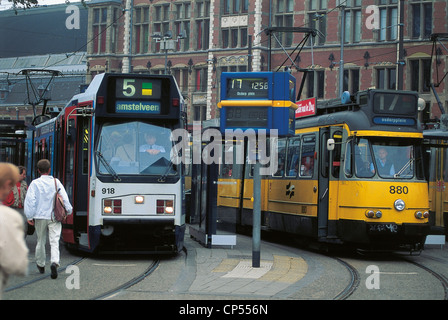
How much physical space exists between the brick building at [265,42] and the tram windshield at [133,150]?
32863mm

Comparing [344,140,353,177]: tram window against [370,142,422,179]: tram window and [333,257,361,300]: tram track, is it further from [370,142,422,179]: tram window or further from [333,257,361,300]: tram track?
[333,257,361,300]: tram track

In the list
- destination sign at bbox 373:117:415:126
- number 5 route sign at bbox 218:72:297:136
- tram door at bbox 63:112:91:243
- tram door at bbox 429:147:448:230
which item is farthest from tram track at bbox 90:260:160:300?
tram door at bbox 429:147:448:230

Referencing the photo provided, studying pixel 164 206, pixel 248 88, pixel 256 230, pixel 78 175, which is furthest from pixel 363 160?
pixel 78 175

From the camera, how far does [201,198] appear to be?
17.6m

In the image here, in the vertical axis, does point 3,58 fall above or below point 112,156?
above

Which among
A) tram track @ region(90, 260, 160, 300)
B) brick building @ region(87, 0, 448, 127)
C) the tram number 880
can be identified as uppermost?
brick building @ region(87, 0, 448, 127)

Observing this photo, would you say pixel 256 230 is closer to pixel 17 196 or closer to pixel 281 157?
pixel 17 196

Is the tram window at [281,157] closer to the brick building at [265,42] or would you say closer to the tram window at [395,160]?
the tram window at [395,160]

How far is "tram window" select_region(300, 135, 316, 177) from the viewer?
17219mm

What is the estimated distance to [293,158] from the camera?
18312 mm

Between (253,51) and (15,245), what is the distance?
53.3 meters

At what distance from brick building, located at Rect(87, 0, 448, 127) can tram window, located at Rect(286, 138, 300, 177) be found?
2884 centimetres

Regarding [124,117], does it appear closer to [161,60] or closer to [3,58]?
[161,60]
